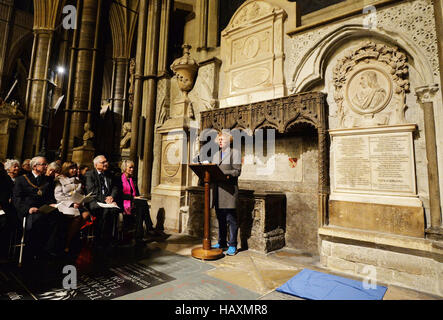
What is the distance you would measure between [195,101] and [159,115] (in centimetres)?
125

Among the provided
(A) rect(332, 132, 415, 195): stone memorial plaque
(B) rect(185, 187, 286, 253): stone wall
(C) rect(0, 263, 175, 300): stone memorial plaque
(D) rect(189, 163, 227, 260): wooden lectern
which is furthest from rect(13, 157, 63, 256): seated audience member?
(A) rect(332, 132, 415, 195): stone memorial plaque

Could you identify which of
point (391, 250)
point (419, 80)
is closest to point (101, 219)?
point (391, 250)

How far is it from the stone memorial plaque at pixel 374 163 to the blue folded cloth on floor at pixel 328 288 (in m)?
1.19

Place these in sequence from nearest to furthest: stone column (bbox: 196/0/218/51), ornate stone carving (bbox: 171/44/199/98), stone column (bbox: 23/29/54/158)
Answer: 1. ornate stone carving (bbox: 171/44/199/98)
2. stone column (bbox: 196/0/218/51)
3. stone column (bbox: 23/29/54/158)

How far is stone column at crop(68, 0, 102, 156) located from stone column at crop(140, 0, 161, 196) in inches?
138

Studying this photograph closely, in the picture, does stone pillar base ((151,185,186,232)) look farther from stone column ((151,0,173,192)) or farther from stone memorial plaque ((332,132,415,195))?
stone memorial plaque ((332,132,415,195))

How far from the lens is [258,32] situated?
16.2 ft

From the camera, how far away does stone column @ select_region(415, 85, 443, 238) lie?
2.79 meters

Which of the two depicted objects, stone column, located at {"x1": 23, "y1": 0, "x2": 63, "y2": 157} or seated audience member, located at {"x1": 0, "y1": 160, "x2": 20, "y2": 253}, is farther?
stone column, located at {"x1": 23, "y1": 0, "x2": 63, "y2": 157}

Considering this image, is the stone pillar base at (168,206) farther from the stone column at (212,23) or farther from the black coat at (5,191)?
the stone column at (212,23)

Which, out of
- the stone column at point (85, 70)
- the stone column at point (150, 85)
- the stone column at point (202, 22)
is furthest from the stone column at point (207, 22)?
the stone column at point (85, 70)

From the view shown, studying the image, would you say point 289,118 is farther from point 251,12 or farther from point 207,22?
point 207,22

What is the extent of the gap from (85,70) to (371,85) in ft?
31.6
